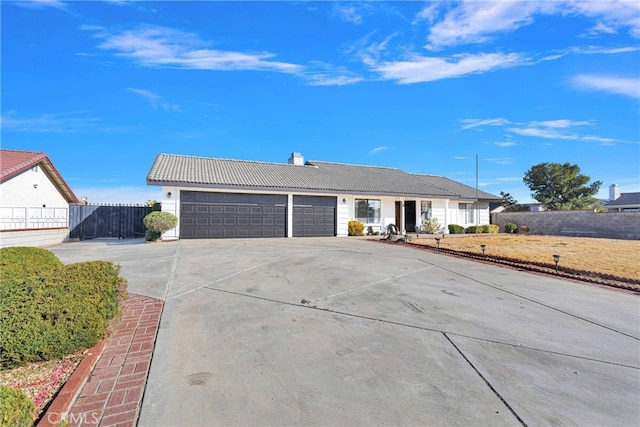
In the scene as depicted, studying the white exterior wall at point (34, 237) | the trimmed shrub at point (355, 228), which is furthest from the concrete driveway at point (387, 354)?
the trimmed shrub at point (355, 228)

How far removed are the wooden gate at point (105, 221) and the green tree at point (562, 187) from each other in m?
40.3

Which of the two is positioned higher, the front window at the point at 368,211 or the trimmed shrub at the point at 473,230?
the front window at the point at 368,211

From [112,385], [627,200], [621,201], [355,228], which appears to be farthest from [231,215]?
[627,200]

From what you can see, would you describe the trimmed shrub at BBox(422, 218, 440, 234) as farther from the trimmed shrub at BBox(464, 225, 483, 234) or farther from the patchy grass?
the patchy grass

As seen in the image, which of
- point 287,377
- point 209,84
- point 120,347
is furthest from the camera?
point 209,84

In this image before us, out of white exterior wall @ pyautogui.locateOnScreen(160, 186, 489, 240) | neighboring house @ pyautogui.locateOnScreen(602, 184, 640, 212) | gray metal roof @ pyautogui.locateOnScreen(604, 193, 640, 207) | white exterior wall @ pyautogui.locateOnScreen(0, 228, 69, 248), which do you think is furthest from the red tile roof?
gray metal roof @ pyautogui.locateOnScreen(604, 193, 640, 207)

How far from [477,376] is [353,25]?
1097 centimetres

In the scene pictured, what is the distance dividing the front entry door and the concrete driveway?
50.8 feet

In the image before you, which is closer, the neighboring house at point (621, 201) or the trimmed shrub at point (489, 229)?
the trimmed shrub at point (489, 229)

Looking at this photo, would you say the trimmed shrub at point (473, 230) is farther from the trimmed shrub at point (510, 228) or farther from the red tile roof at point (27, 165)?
the red tile roof at point (27, 165)

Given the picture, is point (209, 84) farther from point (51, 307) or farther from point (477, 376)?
point (477, 376)

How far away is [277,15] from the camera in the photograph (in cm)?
924

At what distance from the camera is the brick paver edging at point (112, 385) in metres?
2.02

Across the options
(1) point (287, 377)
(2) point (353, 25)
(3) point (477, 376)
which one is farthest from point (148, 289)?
(2) point (353, 25)
